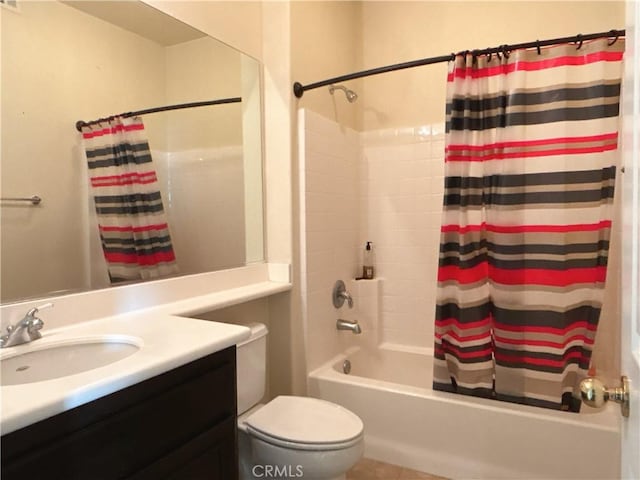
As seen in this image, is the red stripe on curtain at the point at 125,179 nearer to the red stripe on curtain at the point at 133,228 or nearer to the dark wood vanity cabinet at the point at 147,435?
the red stripe on curtain at the point at 133,228

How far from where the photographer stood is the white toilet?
146 centimetres

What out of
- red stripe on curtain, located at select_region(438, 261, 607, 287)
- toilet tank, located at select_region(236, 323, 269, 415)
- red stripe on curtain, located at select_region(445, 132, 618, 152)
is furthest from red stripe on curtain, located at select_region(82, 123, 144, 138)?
red stripe on curtain, located at select_region(438, 261, 607, 287)

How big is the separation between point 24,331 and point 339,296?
1647 mm

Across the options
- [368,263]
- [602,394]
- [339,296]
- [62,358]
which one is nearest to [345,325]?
[339,296]

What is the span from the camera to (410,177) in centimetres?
266

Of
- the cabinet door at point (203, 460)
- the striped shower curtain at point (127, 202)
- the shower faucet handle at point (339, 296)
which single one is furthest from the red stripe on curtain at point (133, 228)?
the shower faucet handle at point (339, 296)

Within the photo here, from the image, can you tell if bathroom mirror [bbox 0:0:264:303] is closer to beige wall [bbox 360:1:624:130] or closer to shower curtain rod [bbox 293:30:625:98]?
shower curtain rod [bbox 293:30:625:98]

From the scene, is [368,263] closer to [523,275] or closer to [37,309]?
[523,275]

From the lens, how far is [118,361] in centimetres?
98

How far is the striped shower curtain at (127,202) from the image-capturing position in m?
1.48

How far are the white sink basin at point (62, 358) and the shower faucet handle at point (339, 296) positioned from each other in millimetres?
1403

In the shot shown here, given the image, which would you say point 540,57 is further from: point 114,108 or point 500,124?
point 114,108

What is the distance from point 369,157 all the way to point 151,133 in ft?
4.87

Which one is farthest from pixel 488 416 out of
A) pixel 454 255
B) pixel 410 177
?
pixel 410 177
